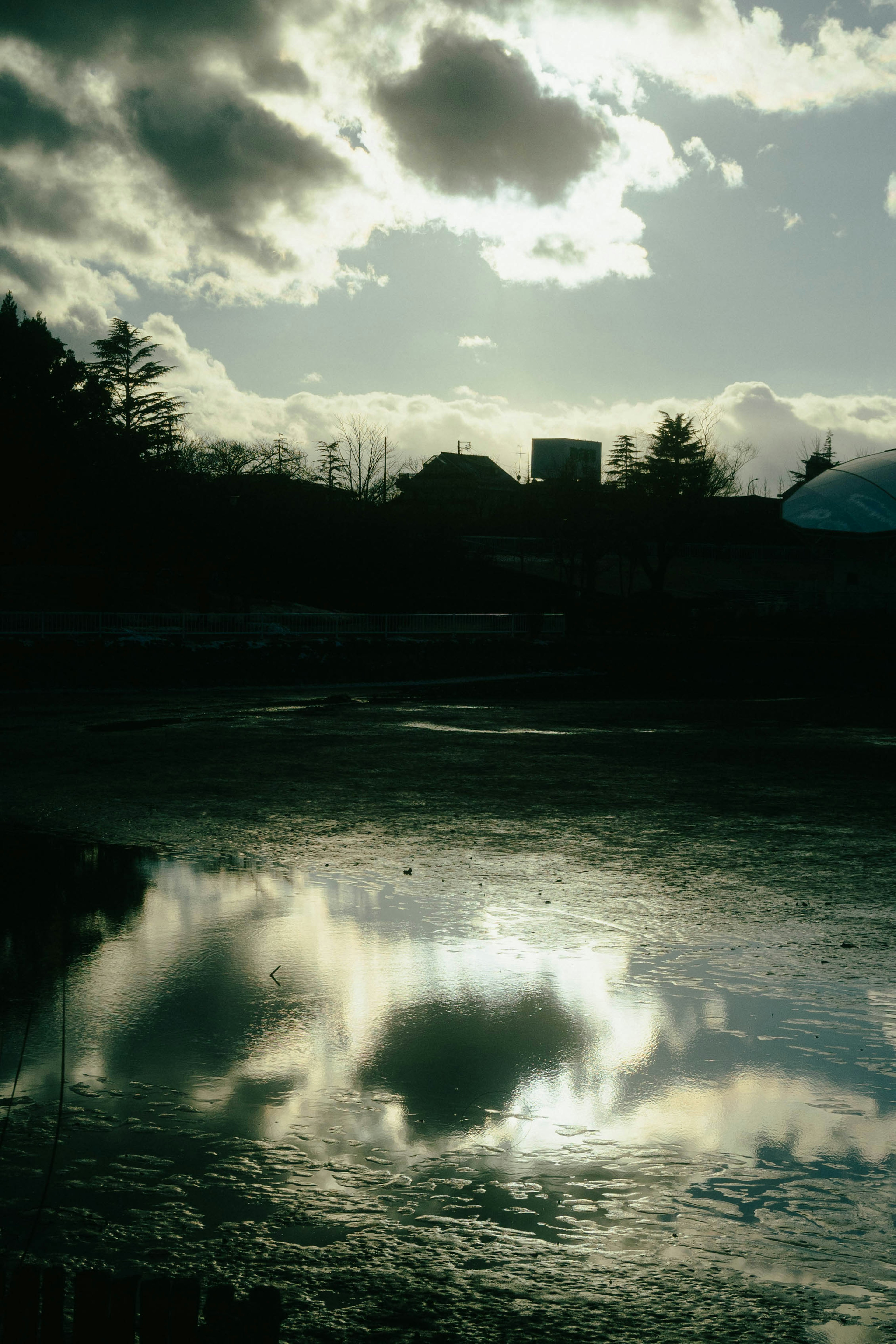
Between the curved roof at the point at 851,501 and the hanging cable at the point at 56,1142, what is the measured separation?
80.6 m

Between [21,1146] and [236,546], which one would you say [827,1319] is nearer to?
[21,1146]

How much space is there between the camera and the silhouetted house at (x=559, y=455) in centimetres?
11700

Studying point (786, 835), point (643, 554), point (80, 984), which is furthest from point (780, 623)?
point (80, 984)

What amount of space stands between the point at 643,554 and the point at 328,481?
24.6 meters

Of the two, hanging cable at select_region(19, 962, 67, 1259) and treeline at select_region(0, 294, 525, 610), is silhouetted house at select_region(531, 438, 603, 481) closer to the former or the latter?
treeline at select_region(0, 294, 525, 610)

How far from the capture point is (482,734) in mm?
18891

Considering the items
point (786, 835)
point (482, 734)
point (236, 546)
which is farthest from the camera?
point (236, 546)

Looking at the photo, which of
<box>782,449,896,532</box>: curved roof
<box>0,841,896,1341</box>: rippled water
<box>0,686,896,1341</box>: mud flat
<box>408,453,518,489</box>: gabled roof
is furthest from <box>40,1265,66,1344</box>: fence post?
<box>408,453,518,489</box>: gabled roof

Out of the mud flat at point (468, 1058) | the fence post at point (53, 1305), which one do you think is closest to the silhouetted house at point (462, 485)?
the mud flat at point (468, 1058)

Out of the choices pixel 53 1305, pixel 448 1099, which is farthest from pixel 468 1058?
pixel 53 1305

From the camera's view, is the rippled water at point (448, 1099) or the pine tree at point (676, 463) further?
the pine tree at point (676, 463)

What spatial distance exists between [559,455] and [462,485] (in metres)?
12.3

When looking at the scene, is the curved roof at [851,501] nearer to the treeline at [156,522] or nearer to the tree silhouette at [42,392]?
the treeline at [156,522]

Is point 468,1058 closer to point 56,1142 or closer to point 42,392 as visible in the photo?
point 56,1142
